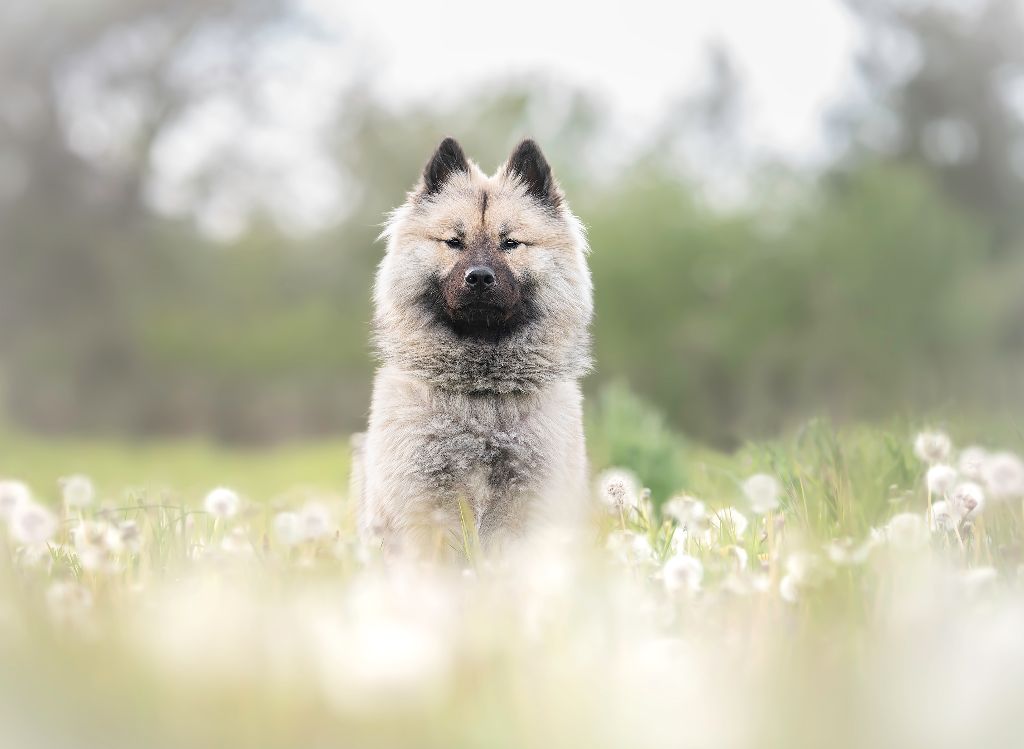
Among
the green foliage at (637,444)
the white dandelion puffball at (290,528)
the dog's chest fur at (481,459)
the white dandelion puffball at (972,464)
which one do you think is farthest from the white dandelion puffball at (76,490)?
the white dandelion puffball at (972,464)

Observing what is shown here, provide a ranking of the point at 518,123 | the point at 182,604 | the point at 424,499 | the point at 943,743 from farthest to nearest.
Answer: the point at 518,123, the point at 424,499, the point at 182,604, the point at 943,743

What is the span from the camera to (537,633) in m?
2.52

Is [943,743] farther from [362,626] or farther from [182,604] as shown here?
[182,604]

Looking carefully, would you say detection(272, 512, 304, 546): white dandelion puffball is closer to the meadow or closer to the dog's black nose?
the meadow

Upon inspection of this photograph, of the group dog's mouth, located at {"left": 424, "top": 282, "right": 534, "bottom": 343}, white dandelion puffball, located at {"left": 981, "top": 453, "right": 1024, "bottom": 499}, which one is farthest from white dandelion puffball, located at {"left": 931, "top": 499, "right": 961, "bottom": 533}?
dog's mouth, located at {"left": 424, "top": 282, "right": 534, "bottom": 343}

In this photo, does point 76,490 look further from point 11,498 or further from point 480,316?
point 480,316

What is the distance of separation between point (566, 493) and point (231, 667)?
2131mm

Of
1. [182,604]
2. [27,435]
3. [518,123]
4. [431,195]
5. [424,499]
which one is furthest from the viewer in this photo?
[518,123]

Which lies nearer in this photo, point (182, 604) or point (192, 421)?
point (182, 604)

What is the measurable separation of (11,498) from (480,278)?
2076 millimetres

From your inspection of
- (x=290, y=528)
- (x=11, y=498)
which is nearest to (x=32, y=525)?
(x=11, y=498)

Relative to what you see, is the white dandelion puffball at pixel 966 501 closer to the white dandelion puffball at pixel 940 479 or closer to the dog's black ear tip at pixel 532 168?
the white dandelion puffball at pixel 940 479

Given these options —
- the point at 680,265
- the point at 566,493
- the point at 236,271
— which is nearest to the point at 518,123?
the point at 680,265

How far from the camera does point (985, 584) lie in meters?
2.97
